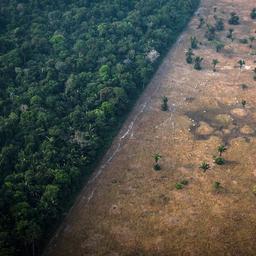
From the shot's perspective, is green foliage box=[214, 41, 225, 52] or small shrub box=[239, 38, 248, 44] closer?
green foliage box=[214, 41, 225, 52]

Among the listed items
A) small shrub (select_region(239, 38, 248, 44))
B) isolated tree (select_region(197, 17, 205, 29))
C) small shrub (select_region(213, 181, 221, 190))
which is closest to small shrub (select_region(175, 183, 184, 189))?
small shrub (select_region(213, 181, 221, 190))

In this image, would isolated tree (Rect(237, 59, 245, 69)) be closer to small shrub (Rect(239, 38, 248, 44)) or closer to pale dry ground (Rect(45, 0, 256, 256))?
pale dry ground (Rect(45, 0, 256, 256))

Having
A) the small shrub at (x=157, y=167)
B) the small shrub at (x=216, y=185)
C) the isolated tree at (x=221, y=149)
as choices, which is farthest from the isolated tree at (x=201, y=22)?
Answer: the small shrub at (x=216, y=185)

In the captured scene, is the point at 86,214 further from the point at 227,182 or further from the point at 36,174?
the point at 227,182

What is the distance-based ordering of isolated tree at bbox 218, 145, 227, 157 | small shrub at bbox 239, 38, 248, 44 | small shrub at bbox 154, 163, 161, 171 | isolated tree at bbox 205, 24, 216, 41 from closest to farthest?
small shrub at bbox 154, 163, 161, 171 < isolated tree at bbox 218, 145, 227, 157 < small shrub at bbox 239, 38, 248, 44 < isolated tree at bbox 205, 24, 216, 41

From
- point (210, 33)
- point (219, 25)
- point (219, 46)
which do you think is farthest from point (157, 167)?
point (219, 25)

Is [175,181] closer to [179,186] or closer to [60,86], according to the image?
[179,186]
